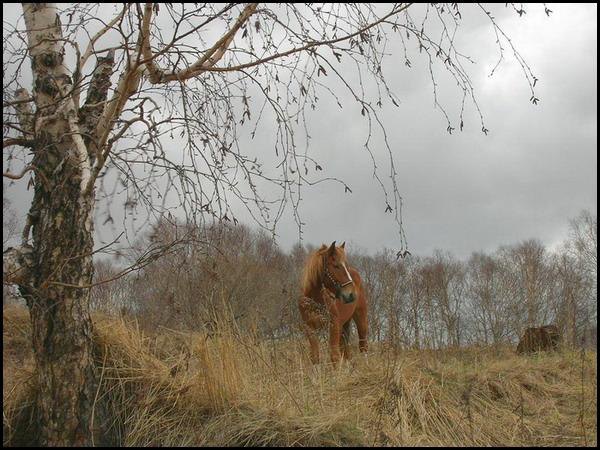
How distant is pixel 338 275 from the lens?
23.2ft

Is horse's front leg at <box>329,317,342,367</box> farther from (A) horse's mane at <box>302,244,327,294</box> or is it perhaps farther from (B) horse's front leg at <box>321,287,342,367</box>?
(A) horse's mane at <box>302,244,327,294</box>

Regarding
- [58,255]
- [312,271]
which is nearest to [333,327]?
[312,271]

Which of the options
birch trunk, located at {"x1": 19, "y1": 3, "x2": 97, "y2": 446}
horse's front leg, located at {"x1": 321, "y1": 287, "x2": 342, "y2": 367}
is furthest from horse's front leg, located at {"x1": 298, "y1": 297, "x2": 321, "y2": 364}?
birch trunk, located at {"x1": 19, "y1": 3, "x2": 97, "y2": 446}

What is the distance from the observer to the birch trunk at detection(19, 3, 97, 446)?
3639 millimetres

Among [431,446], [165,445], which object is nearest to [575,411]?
[431,446]

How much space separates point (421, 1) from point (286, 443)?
2.82 m

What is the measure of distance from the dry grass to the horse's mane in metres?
2.23

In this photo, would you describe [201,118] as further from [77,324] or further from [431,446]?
[431,446]

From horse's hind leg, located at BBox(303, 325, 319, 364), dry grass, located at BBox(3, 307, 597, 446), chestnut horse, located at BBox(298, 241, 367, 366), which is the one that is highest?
chestnut horse, located at BBox(298, 241, 367, 366)

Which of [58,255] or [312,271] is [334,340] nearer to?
[312,271]

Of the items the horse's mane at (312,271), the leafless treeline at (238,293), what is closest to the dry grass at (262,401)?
the leafless treeline at (238,293)

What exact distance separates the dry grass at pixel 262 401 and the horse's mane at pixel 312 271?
2.23 meters

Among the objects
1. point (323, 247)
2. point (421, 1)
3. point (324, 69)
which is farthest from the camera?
point (323, 247)

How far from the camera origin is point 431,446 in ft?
11.9
